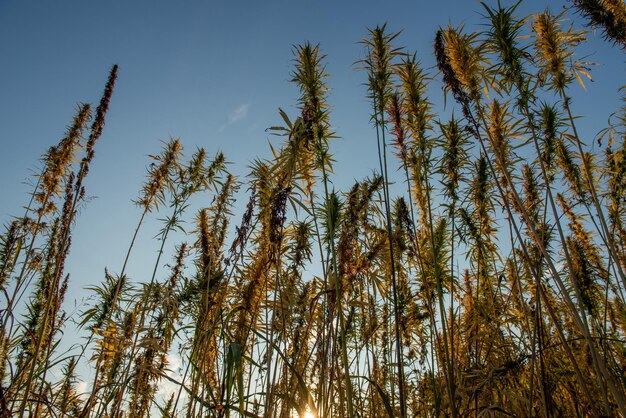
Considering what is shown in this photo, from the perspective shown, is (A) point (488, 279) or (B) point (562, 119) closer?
(B) point (562, 119)

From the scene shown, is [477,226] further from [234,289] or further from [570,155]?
[234,289]

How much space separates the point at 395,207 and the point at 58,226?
382 cm

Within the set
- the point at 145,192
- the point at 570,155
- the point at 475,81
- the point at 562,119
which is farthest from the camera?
the point at 145,192

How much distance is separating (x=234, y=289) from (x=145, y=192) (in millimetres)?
2557

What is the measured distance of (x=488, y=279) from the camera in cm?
379

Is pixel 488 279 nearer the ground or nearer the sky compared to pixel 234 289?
nearer the sky

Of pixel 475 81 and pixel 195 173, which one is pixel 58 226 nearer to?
pixel 195 173

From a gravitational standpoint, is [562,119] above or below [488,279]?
above

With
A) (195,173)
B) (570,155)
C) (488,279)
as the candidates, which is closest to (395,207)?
(488,279)

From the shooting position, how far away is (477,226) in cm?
364

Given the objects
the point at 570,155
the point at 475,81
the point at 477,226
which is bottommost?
the point at 477,226

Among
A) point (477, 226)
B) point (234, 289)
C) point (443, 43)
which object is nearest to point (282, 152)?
point (234, 289)

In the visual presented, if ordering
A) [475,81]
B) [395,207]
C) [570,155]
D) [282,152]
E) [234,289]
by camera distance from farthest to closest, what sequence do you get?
[570,155]
[395,207]
[234,289]
[475,81]
[282,152]

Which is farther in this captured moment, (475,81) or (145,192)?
(145,192)
